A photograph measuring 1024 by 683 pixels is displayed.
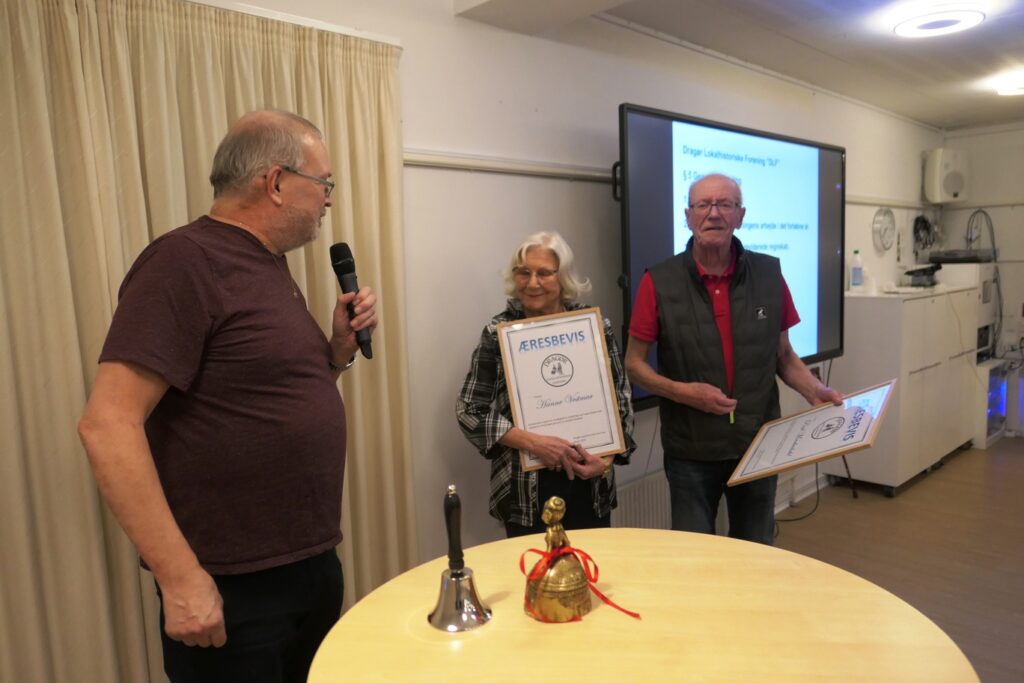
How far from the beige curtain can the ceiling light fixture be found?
2750 mm

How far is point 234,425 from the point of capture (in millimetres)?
1246

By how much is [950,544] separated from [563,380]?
9.16 ft

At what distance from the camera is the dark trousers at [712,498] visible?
85.7 inches

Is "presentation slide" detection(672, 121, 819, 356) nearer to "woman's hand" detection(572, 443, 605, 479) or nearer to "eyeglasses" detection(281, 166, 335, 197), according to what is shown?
"woman's hand" detection(572, 443, 605, 479)

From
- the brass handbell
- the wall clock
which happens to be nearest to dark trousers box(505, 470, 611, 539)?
the brass handbell

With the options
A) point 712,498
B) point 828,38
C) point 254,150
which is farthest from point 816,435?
point 828,38

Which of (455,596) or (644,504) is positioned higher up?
(455,596)

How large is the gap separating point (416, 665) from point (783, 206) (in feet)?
10.6

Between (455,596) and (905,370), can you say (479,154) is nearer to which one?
(455,596)

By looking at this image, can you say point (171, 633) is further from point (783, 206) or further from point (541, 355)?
point (783, 206)

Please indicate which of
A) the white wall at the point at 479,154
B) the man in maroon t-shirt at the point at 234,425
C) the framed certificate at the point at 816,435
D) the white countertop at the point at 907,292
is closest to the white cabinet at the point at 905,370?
the white countertop at the point at 907,292

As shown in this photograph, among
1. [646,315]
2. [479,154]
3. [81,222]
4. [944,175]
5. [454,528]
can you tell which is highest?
[944,175]

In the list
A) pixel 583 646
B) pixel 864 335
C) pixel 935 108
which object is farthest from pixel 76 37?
pixel 935 108

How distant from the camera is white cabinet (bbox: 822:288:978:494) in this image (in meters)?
4.36
